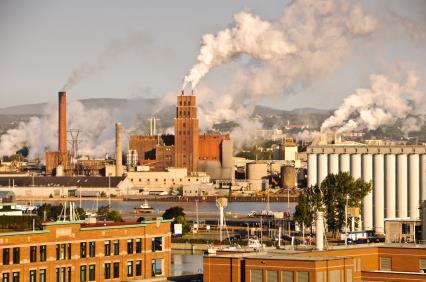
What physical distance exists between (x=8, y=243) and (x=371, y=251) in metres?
7.90

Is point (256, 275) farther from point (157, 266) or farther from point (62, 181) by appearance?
point (62, 181)

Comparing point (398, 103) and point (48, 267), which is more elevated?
point (398, 103)

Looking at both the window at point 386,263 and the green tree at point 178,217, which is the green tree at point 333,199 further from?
the window at point 386,263

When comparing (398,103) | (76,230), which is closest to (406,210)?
(76,230)

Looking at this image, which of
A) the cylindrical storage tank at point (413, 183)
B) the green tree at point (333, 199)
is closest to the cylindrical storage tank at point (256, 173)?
the cylindrical storage tank at point (413, 183)

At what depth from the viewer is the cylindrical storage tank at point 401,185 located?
70125 millimetres

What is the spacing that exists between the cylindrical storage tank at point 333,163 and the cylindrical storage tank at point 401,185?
3.39 meters

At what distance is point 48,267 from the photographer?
104 ft

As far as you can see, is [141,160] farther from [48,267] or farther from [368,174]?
[48,267]

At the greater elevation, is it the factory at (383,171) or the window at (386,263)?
the factory at (383,171)

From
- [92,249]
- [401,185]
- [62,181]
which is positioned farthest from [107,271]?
[62,181]

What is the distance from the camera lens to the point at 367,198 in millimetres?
70125

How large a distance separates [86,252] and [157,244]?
2.61 meters

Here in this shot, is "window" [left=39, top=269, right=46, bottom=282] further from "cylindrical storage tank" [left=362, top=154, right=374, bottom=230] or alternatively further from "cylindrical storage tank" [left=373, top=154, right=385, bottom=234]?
"cylindrical storage tank" [left=373, top=154, right=385, bottom=234]
